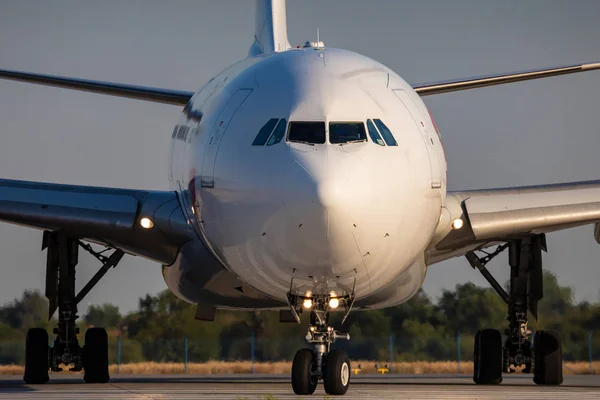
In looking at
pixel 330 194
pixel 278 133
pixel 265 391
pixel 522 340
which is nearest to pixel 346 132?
pixel 278 133

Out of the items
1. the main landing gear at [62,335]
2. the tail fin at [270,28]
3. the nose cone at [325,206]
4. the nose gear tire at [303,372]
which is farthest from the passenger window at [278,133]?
the tail fin at [270,28]

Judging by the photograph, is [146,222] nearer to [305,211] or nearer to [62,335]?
[62,335]

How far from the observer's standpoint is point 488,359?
2416 centimetres

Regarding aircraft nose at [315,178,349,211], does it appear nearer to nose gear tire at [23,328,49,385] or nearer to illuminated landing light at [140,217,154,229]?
illuminated landing light at [140,217,154,229]

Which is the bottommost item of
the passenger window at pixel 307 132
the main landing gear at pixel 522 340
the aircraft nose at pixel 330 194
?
the main landing gear at pixel 522 340

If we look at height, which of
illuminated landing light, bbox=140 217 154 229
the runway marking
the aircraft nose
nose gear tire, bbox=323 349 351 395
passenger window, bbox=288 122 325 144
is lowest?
the runway marking

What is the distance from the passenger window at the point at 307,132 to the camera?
651 inches

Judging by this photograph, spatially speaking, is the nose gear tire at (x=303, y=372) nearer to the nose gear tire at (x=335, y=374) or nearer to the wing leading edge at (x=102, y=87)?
the nose gear tire at (x=335, y=374)

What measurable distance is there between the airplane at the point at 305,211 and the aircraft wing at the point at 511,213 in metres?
0.03

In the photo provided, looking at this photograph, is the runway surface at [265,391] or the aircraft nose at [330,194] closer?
the aircraft nose at [330,194]

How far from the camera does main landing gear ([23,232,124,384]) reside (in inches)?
932

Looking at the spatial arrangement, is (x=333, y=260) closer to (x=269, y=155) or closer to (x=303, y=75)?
(x=269, y=155)

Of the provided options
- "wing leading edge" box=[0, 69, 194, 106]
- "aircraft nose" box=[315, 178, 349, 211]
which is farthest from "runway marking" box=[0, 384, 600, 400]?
"wing leading edge" box=[0, 69, 194, 106]

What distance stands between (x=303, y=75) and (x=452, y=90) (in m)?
6.50
